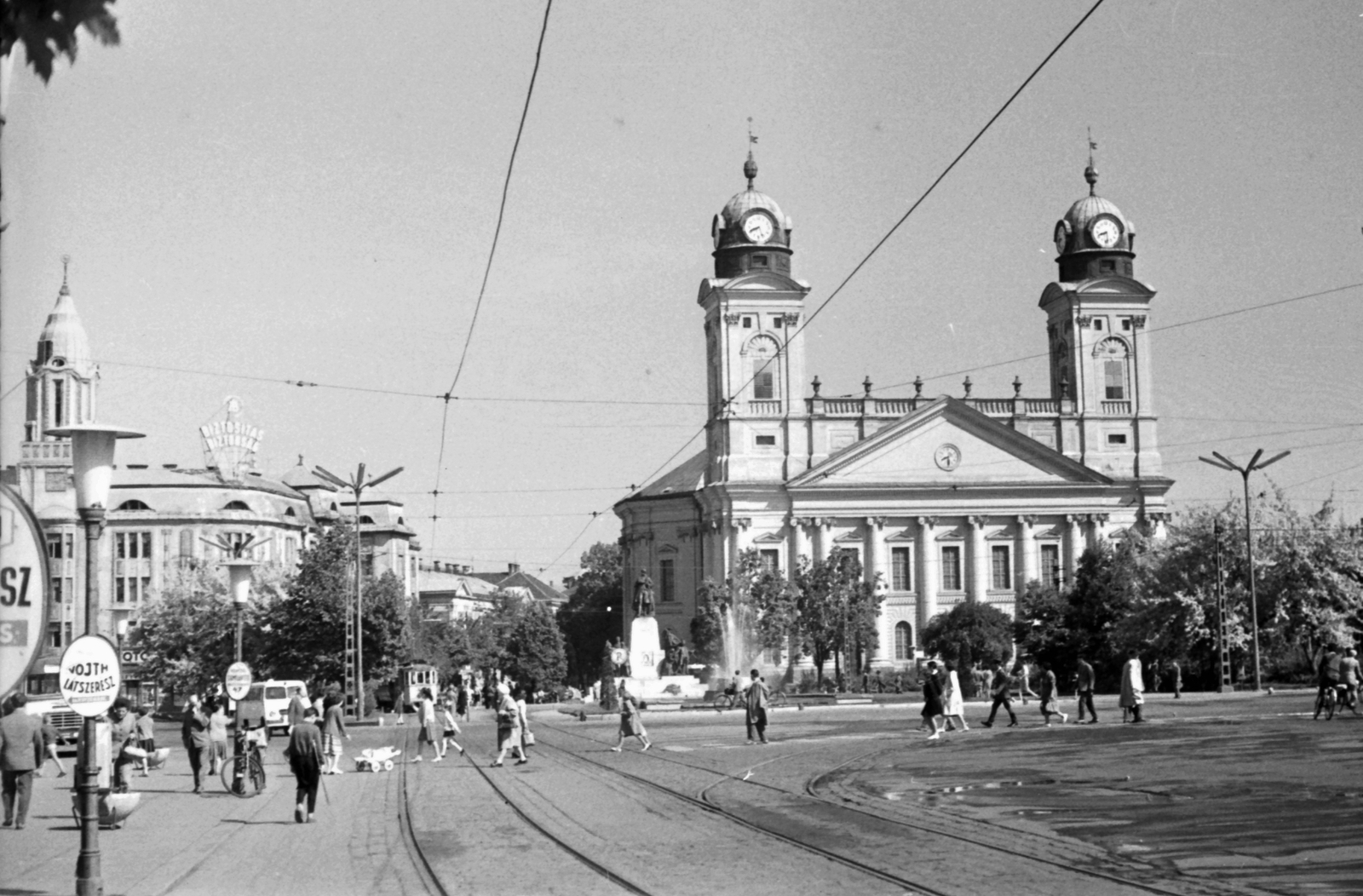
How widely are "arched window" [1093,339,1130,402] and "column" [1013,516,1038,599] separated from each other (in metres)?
8.43

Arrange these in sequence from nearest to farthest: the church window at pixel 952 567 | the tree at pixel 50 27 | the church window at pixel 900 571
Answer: the tree at pixel 50 27 < the church window at pixel 900 571 < the church window at pixel 952 567

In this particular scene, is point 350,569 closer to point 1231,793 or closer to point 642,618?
point 642,618

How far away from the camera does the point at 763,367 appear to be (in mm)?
92125

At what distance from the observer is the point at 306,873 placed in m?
15.2

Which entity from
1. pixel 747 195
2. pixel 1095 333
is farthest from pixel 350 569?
pixel 1095 333

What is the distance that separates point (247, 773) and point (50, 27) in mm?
22032

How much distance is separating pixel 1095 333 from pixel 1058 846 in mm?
83782

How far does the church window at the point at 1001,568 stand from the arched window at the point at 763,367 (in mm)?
14878

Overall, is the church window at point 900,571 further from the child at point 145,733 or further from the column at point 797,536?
the child at point 145,733

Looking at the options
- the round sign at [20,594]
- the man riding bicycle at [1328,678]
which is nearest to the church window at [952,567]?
the man riding bicycle at [1328,678]

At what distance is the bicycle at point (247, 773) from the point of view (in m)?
24.9

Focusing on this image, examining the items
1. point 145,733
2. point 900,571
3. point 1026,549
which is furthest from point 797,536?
point 145,733

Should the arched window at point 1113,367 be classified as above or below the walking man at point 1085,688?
above

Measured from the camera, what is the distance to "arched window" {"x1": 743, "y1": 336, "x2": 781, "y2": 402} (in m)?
93.1
